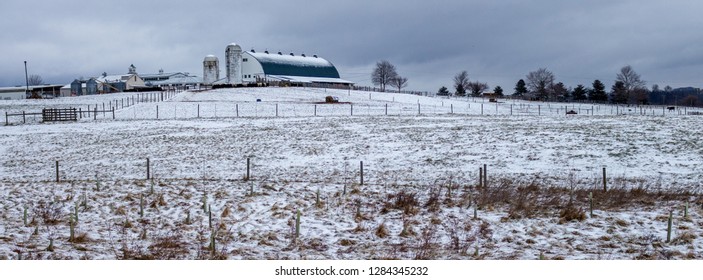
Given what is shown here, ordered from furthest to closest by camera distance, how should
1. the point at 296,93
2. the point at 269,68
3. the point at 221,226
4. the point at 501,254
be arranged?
the point at 269,68 → the point at 296,93 → the point at 221,226 → the point at 501,254

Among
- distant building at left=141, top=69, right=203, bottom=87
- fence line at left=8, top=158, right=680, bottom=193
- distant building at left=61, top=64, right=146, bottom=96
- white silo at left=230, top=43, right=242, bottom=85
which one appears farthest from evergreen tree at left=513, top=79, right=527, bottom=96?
fence line at left=8, top=158, right=680, bottom=193

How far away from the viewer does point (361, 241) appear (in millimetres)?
13641

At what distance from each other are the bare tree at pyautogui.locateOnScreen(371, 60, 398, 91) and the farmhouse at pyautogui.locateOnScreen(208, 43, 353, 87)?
21761 millimetres

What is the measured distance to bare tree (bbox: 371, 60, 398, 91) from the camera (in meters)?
168

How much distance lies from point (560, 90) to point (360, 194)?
126557 mm

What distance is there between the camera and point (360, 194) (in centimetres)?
1930

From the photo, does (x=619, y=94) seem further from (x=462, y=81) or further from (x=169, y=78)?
(x=169, y=78)

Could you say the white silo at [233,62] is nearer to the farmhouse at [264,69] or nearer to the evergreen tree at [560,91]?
the farmhouse at [264,69]

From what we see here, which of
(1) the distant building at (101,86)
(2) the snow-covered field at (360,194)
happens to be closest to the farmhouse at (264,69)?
(1) the distant building at (101,86)

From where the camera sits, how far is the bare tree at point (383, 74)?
16850cm

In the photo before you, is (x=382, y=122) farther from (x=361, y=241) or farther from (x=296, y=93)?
(x=296, y=93)

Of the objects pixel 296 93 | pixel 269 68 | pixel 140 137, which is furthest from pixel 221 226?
pixel 269 68

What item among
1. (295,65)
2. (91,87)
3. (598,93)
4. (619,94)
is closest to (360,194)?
(91,87)

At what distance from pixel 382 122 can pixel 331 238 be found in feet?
120
